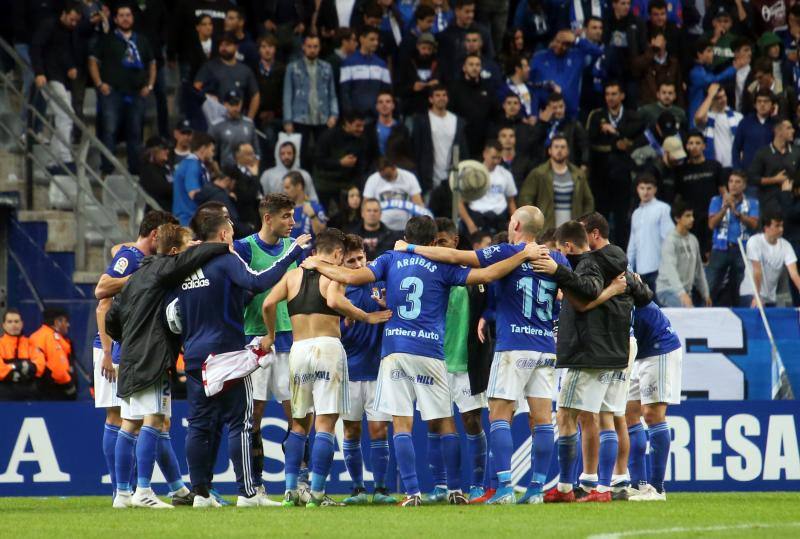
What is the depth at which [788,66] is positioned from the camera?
77.0ft

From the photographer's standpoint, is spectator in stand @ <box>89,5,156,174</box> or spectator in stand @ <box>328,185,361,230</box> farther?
spectator in stand @ <box>89,5,156,174</box>

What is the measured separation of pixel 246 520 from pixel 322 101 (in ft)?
34.7

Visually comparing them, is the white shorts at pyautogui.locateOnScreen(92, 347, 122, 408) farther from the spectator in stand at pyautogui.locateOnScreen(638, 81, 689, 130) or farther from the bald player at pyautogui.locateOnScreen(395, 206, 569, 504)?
the spectator in stand at pyautogui.locateOnScreen(638, 81, 689, 130)

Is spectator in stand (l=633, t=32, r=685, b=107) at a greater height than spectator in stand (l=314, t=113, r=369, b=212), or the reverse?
spectator in stand (l=633, t=32, r=685, b=107)

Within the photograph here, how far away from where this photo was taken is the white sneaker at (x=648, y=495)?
12938 millimetres

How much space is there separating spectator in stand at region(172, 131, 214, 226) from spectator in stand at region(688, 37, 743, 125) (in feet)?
26.3

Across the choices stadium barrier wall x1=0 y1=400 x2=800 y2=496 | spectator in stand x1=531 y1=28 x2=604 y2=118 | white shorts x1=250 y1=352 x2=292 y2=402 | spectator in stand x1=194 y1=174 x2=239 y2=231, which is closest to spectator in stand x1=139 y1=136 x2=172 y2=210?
spectator in stand x1=194 y1=174 x2=239 y2=231

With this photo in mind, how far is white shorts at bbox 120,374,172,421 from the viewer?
12.1 m

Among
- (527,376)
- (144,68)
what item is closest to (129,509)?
(527,376)

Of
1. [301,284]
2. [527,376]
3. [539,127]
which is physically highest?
[539,127]

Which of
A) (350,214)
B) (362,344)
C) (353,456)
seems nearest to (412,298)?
(362,344)

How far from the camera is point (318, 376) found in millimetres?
12133

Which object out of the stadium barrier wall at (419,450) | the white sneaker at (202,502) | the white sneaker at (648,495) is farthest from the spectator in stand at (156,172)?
the white sneaker at (648,495)

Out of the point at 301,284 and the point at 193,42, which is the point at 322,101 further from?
the point at 301,284
